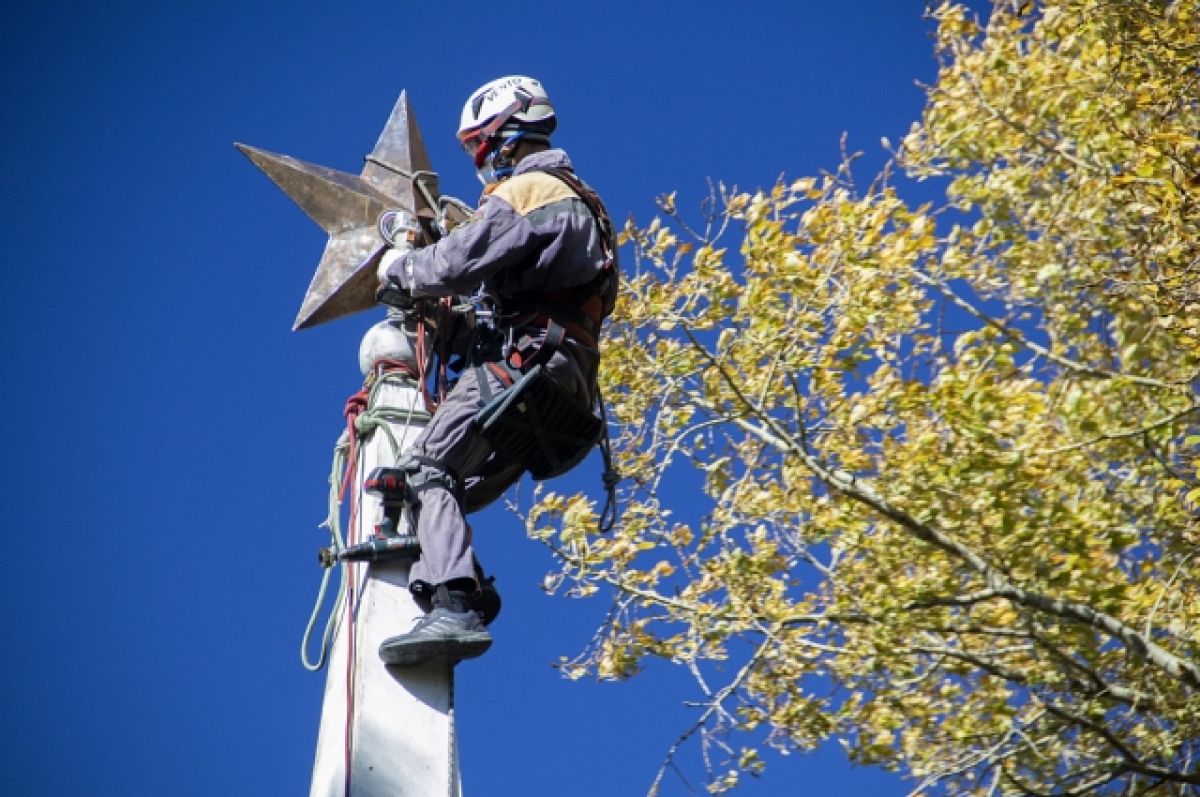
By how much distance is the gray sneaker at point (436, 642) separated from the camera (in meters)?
4.37

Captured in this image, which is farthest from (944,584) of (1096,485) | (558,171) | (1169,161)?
(558,171)

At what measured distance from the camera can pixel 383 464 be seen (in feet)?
16.5

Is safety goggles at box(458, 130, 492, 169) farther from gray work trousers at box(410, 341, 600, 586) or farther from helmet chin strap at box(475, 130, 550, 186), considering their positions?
gray work trousers at box(410, 341, 600, 586)

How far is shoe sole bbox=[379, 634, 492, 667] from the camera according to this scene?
4375 mm

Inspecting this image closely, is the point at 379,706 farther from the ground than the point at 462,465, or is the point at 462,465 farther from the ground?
the point at 462,465

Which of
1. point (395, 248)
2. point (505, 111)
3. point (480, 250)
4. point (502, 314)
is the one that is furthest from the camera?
point (395, 248)

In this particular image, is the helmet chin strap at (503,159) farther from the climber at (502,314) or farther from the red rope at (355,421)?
the red rope at (355,421)

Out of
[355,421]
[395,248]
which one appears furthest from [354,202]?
[355,421]

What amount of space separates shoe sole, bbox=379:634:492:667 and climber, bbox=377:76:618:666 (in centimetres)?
15

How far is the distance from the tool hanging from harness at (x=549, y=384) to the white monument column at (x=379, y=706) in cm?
48

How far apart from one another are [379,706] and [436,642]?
0.78 feet

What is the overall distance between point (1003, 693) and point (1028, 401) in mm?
1911

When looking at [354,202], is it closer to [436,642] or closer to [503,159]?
[503,159]

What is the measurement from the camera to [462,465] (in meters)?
4.88
